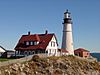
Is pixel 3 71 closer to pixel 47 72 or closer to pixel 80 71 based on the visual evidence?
pixel 47 72

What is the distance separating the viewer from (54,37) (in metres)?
67.0

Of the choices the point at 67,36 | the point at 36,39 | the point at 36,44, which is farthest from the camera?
the point at 67,36

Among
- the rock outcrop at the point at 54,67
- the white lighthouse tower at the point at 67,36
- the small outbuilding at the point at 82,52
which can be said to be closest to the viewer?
the rock outcrop at the point at 54,67

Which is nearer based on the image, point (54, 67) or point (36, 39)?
point (54, 67)

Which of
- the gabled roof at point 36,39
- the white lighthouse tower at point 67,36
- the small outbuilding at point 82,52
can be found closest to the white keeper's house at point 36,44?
the gabled roof at point 36,39

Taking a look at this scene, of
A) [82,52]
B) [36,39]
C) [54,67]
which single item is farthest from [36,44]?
[82,52]

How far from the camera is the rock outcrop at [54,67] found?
47.3m

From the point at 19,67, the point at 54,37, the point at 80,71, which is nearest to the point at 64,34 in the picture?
the point at 54,37

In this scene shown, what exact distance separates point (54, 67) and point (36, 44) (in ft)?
45.8

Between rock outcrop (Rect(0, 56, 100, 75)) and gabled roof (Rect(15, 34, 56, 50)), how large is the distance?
8564 mm

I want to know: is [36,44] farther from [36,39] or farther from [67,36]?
[67,36]

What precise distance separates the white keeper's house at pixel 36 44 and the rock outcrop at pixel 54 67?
26.8 ft

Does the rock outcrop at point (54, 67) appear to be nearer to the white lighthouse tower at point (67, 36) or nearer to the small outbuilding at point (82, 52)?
the white lighthouse tower at point (67, 36)

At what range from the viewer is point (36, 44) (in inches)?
2569
